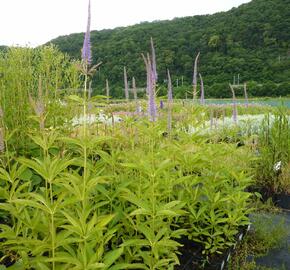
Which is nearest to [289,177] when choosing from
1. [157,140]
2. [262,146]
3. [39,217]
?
[262,146]

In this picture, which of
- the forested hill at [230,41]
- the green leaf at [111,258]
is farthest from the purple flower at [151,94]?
the forested hill at [230,41]

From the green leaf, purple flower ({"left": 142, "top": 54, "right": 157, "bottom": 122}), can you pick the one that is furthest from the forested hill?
the green leaf

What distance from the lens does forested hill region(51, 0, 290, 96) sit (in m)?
33.8

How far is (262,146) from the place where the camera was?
637 cm

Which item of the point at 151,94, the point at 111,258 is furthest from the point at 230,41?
the point at 111,258

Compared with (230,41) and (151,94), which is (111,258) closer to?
(151,94)

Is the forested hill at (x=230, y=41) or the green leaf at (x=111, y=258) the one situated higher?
the forested hill at (x=230, y=41)

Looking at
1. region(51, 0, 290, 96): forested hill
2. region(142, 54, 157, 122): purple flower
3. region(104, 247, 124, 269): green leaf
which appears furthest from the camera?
region(51, 0, 290, 96): forested hill

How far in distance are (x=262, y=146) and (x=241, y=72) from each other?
104 feet

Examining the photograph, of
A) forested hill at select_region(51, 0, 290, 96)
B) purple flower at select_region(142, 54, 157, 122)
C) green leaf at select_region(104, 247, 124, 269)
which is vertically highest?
forested hill at select_region(51, 0, 290, 96)

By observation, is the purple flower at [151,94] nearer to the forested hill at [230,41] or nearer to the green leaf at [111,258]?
the green leaf at [111,258]

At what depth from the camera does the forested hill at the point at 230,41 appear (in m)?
33.8

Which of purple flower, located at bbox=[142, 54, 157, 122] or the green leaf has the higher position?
purple flower, located at bbox=[142, 54, 157, 122]

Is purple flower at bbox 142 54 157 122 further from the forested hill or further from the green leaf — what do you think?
the forested hill
